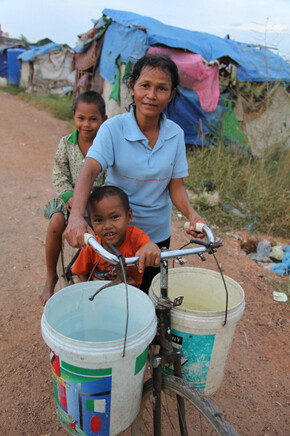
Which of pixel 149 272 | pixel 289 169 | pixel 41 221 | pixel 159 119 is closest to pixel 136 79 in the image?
pixel 159 119

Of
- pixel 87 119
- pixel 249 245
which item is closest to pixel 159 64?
pixel 87 119

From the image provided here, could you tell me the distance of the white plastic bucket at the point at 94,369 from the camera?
3.63 feet

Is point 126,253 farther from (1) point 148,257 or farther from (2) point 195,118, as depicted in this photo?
(2) point 195,118

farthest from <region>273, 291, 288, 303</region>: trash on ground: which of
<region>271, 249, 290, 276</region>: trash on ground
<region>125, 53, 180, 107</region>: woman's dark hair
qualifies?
<region>125, 53, 180, 107</region>: woman's dark hair

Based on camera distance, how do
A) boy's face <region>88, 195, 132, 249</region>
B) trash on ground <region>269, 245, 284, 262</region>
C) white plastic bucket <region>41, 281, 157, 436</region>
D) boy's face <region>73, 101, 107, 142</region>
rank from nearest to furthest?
white plastic bucket <region>41, 281, 157, 436</region>
boy's face <region>88, 195, 132, 249</region>
boy's face <region>73, 101, 107, 142</region>
trash on ground <region>269, 245, 284, 262</region>

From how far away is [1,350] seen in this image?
8.39 ft

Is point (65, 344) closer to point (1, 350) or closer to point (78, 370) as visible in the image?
point (78, 370)

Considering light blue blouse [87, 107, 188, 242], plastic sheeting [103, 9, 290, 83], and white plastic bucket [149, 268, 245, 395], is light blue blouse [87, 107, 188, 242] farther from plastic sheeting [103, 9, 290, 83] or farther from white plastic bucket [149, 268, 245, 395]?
plastic sheeting [103, 9, 290, 83]

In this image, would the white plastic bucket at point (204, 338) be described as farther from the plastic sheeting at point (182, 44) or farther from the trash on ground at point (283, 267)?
the plastic sheeting at point (182, 44)

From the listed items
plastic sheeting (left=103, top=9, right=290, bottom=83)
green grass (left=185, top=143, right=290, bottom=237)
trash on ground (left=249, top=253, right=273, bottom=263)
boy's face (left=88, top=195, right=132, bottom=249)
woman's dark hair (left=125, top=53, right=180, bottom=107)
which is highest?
plastic sheeting (left=103, top=9, right=290, bottom=83)

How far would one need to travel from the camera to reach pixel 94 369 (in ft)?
3.66

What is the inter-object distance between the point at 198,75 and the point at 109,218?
6616 mm

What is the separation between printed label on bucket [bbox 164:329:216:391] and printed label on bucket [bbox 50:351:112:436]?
1.17ft

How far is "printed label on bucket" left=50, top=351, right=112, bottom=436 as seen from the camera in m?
1.14
